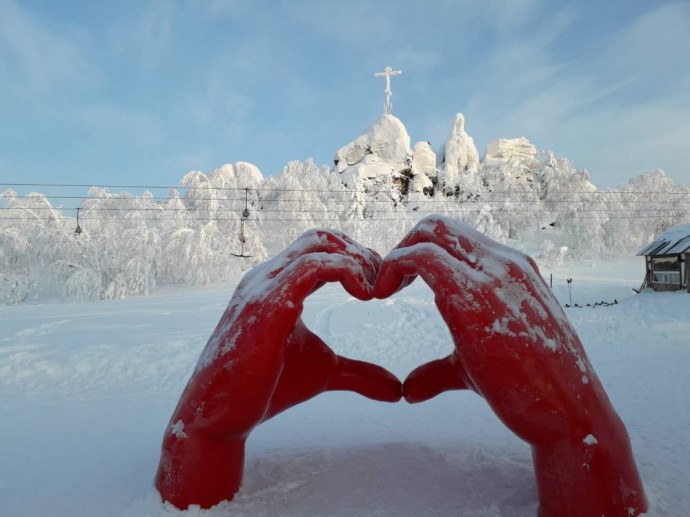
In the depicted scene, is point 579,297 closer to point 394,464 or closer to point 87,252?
point 394,464

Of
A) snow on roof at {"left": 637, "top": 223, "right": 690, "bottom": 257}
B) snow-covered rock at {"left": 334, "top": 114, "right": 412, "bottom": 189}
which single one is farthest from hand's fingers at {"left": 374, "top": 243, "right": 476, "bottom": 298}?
snow-covered rock at {"left": 334, "top": 114, "right": 412, "bottom": 189}

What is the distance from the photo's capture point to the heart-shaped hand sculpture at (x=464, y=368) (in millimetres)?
3023

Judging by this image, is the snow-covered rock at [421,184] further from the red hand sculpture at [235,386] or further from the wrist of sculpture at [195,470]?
the wrist of sculpture at [195,470]

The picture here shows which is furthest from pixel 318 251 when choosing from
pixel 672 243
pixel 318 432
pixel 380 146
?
pixel 380 146

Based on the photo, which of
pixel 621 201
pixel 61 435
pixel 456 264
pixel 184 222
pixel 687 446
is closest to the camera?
pixel 456 264

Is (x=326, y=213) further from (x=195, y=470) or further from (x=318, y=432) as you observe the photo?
(x=195, y=470)

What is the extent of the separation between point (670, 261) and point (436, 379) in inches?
647

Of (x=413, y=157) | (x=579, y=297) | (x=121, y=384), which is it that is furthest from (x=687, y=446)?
(x=413, y=157)

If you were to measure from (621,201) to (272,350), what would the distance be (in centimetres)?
4098

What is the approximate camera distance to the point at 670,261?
647 inches

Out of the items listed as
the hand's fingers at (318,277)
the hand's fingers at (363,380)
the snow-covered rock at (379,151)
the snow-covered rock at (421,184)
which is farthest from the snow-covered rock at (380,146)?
the hand's fingers at (318,277)

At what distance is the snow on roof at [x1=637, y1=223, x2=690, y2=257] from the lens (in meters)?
16.0

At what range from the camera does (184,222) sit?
84.3 feet

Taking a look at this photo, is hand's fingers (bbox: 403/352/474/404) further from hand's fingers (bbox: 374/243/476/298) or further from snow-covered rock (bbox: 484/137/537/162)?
snow-covered rock (bbox: 484/137/537/162)
